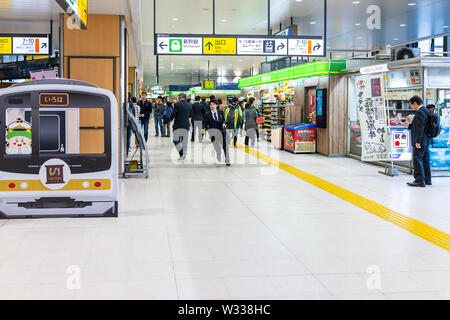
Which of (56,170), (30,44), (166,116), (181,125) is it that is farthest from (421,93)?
(166,116)

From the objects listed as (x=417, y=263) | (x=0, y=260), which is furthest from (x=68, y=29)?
(x=417, y=263)

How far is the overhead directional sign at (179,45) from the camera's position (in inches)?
412

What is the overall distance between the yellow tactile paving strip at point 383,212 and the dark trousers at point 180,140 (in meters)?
2.94

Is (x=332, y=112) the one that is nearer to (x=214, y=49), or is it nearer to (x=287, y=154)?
(x=287, y=154)

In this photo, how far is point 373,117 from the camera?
31.4ft

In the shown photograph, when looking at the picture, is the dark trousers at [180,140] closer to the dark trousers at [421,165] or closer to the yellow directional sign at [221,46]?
the yellow directional sign at [221,46]

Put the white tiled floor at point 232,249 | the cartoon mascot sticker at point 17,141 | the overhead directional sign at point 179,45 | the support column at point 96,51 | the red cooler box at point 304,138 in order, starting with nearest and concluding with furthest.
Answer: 1. the white tiled floor at point 232,249
2. the cartoon mascot sticker at point 17,141
3. the support column at point 96,51
4. the overhead directional sign at point 179,45
5. the red cooler box at point 304,138

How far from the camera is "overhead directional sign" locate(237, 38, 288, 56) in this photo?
1072 centimetres

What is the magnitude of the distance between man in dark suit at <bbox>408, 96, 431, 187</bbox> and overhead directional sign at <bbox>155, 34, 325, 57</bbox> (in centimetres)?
318

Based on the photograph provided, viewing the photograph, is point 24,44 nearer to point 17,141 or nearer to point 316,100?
point 17,141

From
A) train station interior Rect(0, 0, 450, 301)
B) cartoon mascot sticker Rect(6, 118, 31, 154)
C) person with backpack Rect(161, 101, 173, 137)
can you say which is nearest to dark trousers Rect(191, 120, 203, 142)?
person with backpack Rect(161, 101, 173, 137)

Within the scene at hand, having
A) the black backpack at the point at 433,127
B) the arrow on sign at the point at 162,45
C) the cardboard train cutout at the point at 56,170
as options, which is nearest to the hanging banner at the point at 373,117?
the black backpack at the point at 433,127

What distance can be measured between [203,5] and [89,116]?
5744mm
